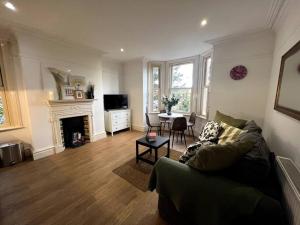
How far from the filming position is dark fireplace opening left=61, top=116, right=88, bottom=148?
11.2 ft

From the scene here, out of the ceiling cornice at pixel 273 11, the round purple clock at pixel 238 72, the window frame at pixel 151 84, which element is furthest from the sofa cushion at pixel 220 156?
the window frame at pixel 151 84

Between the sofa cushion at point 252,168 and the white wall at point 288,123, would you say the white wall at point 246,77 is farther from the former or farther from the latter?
the sofa cushion at point 252,168

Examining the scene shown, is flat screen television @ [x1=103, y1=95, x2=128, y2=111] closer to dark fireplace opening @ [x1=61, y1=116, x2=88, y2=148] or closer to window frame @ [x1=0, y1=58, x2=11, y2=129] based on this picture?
dark fireplace opening @ [x1=61, y1=116, x2=88, y2=148]

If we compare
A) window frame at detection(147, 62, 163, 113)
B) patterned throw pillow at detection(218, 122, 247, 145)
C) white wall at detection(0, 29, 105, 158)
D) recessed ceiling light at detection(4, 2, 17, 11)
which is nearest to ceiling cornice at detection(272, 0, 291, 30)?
patterned throw pillow at detection(218, 122, 247, 145)

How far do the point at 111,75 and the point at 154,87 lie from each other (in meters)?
1.55

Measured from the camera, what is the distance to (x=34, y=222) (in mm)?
1507

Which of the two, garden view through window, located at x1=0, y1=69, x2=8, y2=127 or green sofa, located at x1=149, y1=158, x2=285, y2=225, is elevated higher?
garden view through window, located at x1=0, y1=69, x2=8, y2=127

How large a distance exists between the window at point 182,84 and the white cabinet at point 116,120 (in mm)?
1748

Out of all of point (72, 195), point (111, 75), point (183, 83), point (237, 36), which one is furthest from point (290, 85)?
point (111, 75)

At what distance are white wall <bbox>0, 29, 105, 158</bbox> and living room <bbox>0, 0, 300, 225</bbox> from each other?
2 cm

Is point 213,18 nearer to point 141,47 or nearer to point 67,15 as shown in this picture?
point 141,47

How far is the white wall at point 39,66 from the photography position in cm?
255

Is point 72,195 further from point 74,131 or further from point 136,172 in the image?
point 74,131

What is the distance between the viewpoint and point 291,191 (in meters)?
0.92
